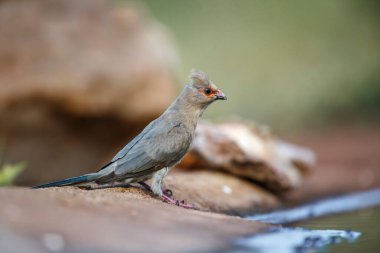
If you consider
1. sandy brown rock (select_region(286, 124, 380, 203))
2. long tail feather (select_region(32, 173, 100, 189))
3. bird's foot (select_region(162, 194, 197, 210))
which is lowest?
bird's foot (select_region(162, 194, 197, 210))

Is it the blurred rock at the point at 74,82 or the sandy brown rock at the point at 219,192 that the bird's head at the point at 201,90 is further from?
the blurred rock at the point at 74,82

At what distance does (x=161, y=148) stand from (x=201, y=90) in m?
0.81

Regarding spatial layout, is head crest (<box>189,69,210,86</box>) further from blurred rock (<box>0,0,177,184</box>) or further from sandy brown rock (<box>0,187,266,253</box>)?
blurred rock (<box>0,0,177,184</box>)

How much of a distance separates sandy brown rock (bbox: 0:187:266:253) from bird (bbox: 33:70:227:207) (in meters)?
0.93

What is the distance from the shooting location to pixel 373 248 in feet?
17.7

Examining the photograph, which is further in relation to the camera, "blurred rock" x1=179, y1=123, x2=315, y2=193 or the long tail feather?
"blurred rock" x1=179, y1=123, x2=315, y2=193

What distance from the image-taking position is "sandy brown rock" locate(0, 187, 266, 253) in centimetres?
444

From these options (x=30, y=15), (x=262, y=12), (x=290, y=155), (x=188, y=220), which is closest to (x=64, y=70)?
(x=30, y=15)

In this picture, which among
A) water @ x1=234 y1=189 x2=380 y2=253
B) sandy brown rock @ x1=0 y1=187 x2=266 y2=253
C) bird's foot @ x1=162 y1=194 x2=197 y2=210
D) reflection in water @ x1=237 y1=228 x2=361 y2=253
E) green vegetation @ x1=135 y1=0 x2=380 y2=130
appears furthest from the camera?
green vegetation @ x1=135 y1=0 x2=380 y2=130

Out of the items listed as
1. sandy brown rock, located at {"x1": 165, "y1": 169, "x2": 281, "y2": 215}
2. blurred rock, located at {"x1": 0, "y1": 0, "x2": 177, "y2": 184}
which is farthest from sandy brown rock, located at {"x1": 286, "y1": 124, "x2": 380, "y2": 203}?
blurred rock, located at {"x1": 0, "y1": 0, "x2": 177, "y2": 184}

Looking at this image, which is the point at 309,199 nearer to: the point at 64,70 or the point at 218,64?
the point at 64,70

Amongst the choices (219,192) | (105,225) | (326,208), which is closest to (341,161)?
(326,208)

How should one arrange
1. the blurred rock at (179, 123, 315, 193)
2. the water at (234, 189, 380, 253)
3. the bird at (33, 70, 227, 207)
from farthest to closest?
the blurred rock at (179, 123, 315, 193) < the bird at (33, 70, 227, 207) < the water at (234, 189, 380, 253)

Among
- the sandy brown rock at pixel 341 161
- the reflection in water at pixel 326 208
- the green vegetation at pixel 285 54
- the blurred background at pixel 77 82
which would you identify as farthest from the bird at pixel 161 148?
the green vegetation at pixel 285 54
